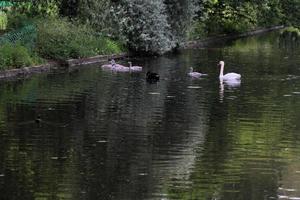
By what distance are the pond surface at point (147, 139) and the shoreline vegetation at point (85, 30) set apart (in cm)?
287

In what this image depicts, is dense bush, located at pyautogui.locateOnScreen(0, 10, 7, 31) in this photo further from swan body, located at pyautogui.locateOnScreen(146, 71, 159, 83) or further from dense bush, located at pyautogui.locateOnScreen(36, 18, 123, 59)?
swan body, located at pyautogui.locateOnScreen(146, 71, 159, 83)

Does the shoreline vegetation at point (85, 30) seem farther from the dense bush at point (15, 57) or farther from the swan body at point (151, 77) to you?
the swan body at point (151, 77)

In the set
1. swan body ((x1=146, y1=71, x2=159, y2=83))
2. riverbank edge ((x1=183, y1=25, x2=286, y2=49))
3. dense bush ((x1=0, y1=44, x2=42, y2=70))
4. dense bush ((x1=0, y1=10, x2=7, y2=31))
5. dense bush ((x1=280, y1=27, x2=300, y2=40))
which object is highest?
dense bush ((x1=0, y1=10, x2=7, y2=31))

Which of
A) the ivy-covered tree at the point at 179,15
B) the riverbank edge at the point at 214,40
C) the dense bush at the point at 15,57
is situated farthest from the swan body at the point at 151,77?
the riverbank edge at the point at 214,40

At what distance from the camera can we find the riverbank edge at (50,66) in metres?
26.2

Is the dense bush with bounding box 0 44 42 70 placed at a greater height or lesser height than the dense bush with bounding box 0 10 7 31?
lesser

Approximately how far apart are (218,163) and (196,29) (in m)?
41.2

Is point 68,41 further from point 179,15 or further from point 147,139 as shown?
point 147,139

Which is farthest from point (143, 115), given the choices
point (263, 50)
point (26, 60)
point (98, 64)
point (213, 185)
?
point (263, 50)

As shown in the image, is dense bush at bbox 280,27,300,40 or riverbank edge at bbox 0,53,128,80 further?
dense bush at bbox 280,27,300,40

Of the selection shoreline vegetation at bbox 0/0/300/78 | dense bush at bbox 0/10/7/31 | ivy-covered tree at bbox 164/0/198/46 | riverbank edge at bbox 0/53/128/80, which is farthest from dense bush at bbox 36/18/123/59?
ivy-covered tree at bbox 164/0/198/46

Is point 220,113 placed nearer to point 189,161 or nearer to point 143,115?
point 143,115

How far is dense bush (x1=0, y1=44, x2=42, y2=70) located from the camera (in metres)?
26.3

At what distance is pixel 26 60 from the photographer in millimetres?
27781
